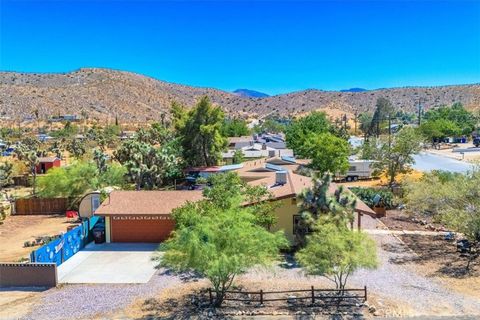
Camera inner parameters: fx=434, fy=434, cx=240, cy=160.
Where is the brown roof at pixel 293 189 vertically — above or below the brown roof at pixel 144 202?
above

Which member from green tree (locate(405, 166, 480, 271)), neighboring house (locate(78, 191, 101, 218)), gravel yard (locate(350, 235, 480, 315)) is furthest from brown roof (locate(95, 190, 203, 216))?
green tree (locate(405, 166, 480, 271))

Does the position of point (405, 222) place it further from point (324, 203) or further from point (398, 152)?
point (398, 152)

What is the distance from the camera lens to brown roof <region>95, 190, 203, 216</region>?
1035 inches

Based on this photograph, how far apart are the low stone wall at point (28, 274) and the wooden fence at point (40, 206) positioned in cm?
1706

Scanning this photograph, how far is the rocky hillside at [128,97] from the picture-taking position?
140 meters

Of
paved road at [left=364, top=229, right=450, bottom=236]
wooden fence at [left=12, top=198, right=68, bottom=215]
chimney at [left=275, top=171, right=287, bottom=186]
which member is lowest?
paved road at [left=364, top=229, right=450, bottom=236]

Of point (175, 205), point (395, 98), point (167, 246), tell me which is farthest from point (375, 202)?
point (395, 98)

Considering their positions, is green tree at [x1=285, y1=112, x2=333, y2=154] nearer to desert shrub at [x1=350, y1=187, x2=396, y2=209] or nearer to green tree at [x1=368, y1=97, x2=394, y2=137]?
desert shrub at [x1=350, y1=187, x2=396, y2=209]

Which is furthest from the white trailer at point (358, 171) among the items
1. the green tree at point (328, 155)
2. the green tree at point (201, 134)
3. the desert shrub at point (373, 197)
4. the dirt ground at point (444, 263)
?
the dirt ground at point (444, 263)

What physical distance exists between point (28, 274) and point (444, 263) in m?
20.3

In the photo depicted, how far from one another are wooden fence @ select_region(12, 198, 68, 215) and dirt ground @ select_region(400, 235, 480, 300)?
88.4ft

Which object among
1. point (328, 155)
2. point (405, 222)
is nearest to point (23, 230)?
point (328, 155)

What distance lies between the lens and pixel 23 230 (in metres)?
30.9

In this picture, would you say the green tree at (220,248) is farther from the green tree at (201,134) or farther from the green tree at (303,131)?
the green tree at (303,131)
